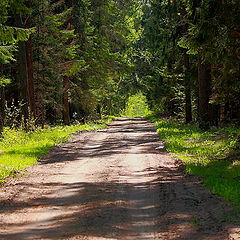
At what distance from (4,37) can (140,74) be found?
120 feet

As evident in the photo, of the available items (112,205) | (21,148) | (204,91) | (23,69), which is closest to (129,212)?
(112,205)

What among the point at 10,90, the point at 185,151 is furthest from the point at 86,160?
the point at 10,90

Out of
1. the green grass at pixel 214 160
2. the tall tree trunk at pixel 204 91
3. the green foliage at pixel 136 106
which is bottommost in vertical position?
the green foliage at pixel 136 106

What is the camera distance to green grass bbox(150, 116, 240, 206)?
7.93 metres

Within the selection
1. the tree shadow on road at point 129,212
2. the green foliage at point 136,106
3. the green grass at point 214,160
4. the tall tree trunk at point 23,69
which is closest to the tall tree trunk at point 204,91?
the green grass at point 214,160

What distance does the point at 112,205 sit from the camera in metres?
6.97

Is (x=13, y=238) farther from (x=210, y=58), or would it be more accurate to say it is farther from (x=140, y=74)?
(x=140, y=74)

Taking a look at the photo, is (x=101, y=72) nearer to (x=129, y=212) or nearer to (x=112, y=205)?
(x=112, y=205)

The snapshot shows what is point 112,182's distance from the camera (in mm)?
8977

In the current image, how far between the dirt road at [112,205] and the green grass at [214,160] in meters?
0.31

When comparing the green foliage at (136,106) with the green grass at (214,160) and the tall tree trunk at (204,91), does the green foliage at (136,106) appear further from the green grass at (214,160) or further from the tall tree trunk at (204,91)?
the green grass at (214,160)

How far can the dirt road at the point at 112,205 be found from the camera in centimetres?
555

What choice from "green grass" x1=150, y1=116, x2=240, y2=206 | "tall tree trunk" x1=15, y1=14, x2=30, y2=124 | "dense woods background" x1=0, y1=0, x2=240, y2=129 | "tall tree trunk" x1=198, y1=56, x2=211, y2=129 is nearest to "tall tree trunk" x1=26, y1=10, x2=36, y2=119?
"dense woods background" x1=0, y1=0, x2=240, y2=129

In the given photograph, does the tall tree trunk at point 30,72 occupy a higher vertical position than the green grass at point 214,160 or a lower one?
higher
